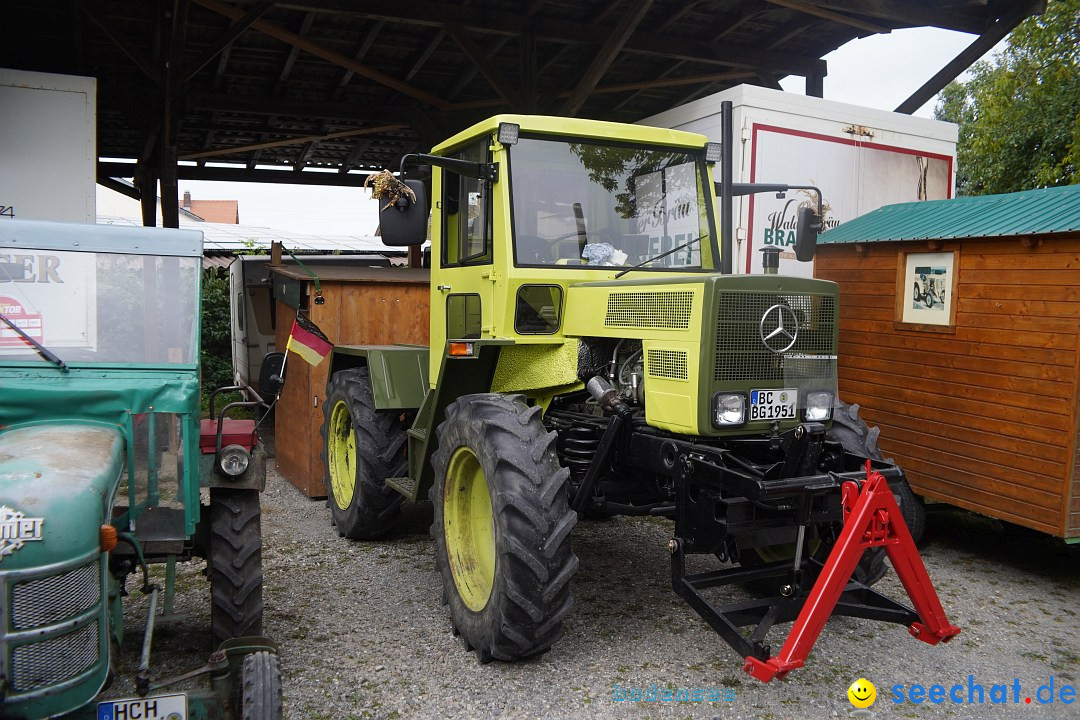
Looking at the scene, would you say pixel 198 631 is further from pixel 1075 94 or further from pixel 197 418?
pixel 1075 94

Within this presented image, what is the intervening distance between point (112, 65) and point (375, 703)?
9.10 m

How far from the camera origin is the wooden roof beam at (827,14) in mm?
8148

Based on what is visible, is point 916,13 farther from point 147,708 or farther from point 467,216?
point 147,708

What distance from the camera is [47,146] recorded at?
7.76 m

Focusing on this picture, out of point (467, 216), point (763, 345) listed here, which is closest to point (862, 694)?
point (763, 345)

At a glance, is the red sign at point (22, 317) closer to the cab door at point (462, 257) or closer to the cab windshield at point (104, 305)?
the cab windshield at point (104, 305)

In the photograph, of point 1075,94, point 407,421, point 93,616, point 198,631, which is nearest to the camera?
point 93,616

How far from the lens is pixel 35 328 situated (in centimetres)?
339

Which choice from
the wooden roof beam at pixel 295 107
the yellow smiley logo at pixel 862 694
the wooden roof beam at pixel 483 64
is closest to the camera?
the yellow smiley logo at pixel 862 694

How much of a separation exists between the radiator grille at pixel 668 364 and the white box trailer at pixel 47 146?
618cm

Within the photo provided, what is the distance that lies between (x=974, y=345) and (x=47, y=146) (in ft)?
25.6

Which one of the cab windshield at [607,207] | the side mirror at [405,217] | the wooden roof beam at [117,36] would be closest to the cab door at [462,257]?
the cab windshield at [607,207]

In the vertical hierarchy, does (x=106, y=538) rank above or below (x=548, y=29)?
below

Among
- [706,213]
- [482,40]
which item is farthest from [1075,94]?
[706,213]
